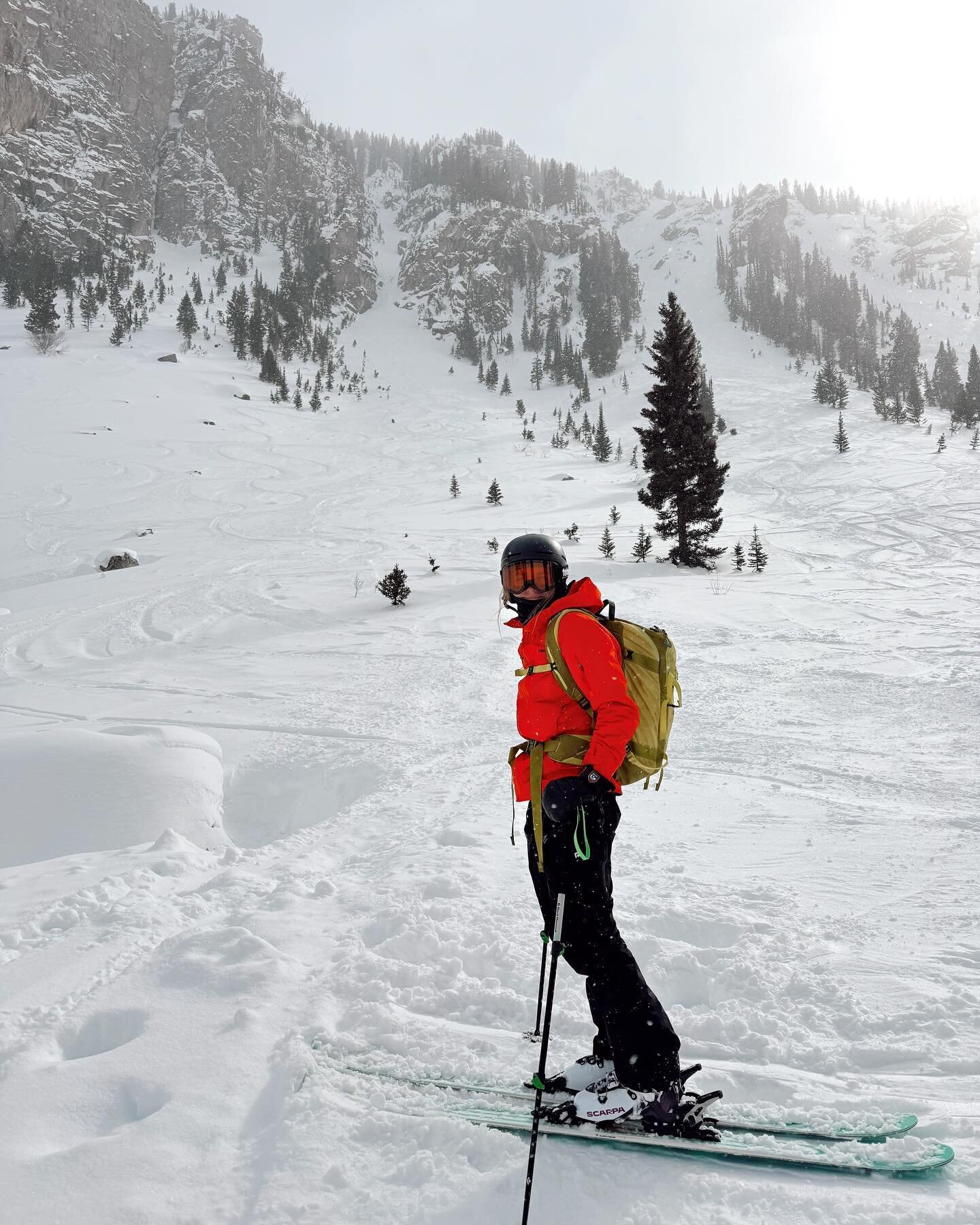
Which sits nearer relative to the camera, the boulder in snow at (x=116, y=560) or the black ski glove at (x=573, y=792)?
the black ski glove at (x=573, y=792)

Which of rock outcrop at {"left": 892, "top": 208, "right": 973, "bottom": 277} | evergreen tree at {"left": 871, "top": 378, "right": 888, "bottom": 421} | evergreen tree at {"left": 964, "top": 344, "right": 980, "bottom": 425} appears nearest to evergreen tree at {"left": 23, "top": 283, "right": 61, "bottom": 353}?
evergreen tree at {"left": 871, "top": 378, "right": 888, "bottom": 421}

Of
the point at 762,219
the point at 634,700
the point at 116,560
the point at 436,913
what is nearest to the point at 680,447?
the point at 116,560

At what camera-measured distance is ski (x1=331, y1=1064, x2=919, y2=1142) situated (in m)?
2.18

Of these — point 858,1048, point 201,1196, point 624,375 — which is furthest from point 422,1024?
point 624,375

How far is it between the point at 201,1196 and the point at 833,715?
6.43m

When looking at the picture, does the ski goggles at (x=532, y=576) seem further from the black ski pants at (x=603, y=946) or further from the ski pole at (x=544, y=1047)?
the ski pole at (x=544, y=1047)

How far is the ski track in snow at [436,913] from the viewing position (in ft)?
6.86

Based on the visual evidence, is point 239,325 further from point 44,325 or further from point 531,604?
point 531,604

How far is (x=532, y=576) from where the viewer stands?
8.56 ft

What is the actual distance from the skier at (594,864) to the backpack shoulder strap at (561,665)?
2 cm

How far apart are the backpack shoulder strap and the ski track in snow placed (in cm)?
151

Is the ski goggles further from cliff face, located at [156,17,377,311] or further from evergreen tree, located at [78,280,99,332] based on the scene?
cliff face, located at [156,17,377,311]

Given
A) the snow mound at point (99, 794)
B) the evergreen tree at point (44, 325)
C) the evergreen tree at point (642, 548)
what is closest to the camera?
the snow mound at point (99, 794)

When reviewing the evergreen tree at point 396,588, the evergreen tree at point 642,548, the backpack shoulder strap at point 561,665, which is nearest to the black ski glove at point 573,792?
the backpack shoulder strap at point 561,665
